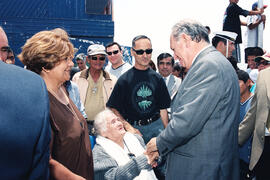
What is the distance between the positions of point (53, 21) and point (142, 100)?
29.0 ft

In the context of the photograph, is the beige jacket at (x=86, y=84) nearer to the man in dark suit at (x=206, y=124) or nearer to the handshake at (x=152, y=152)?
the handshake at (x=152, y=152)

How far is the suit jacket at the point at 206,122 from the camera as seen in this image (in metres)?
1.81

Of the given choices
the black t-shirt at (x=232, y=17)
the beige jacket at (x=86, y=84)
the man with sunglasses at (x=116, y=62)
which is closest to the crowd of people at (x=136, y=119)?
the beige jacket at (x=86, y=84)

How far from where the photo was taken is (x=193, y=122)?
1802mm

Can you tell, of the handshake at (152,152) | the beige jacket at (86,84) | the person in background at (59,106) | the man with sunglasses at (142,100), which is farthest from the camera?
the beige jacket at (86,84)

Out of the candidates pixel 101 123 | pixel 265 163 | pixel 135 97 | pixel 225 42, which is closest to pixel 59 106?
pixel 101 123

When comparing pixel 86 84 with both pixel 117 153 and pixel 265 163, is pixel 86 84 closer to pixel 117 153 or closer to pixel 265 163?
pixel 117 153

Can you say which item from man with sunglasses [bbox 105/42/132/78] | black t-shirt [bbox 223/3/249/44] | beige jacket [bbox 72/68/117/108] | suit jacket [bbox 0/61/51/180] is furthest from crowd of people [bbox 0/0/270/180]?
black t-shirt [bbox 223/3/249/44]

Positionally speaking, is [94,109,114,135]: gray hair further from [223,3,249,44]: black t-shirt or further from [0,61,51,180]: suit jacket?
[223,3,249,44]: black t-shirt

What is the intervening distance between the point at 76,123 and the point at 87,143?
0.70ft

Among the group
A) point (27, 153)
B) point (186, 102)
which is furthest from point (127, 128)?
point (27, 153)

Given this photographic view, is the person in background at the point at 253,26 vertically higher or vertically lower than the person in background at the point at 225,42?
higher

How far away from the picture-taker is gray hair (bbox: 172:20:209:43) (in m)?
2.05

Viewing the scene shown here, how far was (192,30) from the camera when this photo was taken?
2.05 meters
